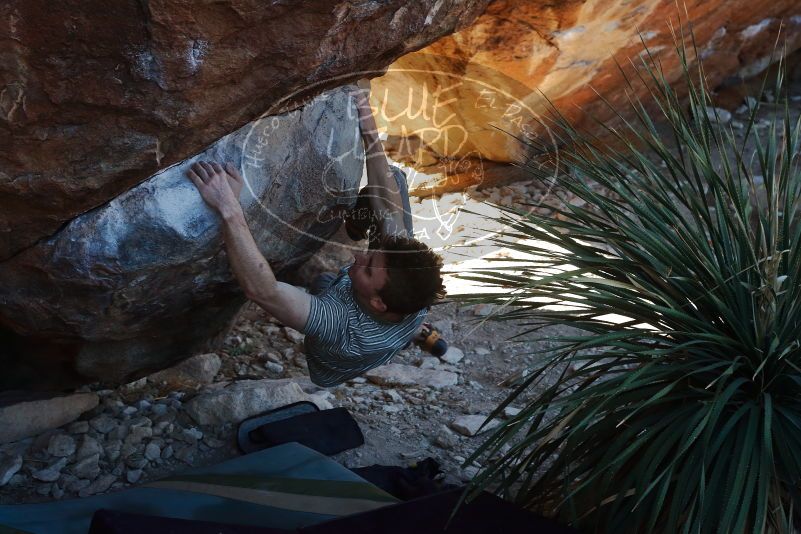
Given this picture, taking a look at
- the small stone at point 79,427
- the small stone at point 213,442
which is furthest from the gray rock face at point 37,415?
the small stone at point 213,442

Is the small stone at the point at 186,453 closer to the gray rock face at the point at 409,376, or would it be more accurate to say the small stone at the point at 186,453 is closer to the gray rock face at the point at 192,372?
the gray rock face at the point at 192,372

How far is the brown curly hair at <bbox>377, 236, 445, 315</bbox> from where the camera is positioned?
2879 millimetres

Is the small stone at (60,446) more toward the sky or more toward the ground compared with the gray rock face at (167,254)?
more toward the ground

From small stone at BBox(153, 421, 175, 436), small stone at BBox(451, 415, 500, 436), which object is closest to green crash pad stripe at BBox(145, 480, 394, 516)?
small stone at BBox(153, 421, 175, 436)

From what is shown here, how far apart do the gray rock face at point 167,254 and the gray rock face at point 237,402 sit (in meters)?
0.29

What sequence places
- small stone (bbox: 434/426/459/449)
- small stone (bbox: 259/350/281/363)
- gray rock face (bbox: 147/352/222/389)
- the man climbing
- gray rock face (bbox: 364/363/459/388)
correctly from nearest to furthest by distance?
the man climbing < small stone (bbox: 434/426/459/449) < gray rock face (bbox: 147/352/222/389) < gray rock face (bbox: 364/363/459/388) < small stone (bbox: 259/350/281/363)

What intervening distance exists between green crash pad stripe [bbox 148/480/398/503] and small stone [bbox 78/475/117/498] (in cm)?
43

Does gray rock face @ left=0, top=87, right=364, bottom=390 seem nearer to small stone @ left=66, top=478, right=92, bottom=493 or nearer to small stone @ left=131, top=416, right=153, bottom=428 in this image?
small stone @ left=131, top=416, right=153, bottom=428

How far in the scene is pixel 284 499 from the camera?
2396mm

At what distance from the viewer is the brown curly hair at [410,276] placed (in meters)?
2.88

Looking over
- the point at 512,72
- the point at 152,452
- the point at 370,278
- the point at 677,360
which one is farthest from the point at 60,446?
the point at 512,72

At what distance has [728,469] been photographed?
205 cm

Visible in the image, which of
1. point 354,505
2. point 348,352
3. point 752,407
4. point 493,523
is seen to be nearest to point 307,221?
point 348,352

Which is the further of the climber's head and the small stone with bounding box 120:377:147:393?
the small stone with bounding box 120:377:147:393
